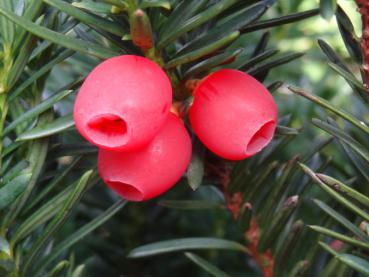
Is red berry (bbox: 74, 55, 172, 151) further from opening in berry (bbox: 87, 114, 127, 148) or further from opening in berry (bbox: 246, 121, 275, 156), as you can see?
opening in berry (bbox: 246, 121, 275, 156)

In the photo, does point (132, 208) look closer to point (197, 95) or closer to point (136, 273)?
point (136, 273)

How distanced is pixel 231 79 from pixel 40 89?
25cm

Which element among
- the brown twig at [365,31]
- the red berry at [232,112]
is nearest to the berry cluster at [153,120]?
the red berry at [232,112]

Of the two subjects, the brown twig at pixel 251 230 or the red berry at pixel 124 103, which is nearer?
the red berry at pixel 124 103

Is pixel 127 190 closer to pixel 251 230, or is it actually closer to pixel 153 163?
pixel 153 163

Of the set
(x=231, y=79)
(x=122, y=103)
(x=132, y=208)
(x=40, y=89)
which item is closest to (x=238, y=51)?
(x=231, y=79)

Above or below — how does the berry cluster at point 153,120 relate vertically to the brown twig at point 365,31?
below

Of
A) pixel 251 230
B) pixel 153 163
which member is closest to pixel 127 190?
pixel 153 163

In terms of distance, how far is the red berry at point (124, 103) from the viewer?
61 cm

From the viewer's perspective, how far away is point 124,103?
24.0 inches

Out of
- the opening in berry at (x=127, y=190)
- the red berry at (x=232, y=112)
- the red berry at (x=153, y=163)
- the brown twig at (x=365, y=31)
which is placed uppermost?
the brown twig at (x=365, y=31)

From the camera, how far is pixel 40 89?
0.80 m

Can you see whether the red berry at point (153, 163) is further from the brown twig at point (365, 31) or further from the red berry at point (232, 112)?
the brown twig at point (365, 31)

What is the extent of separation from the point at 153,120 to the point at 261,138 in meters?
0.14
